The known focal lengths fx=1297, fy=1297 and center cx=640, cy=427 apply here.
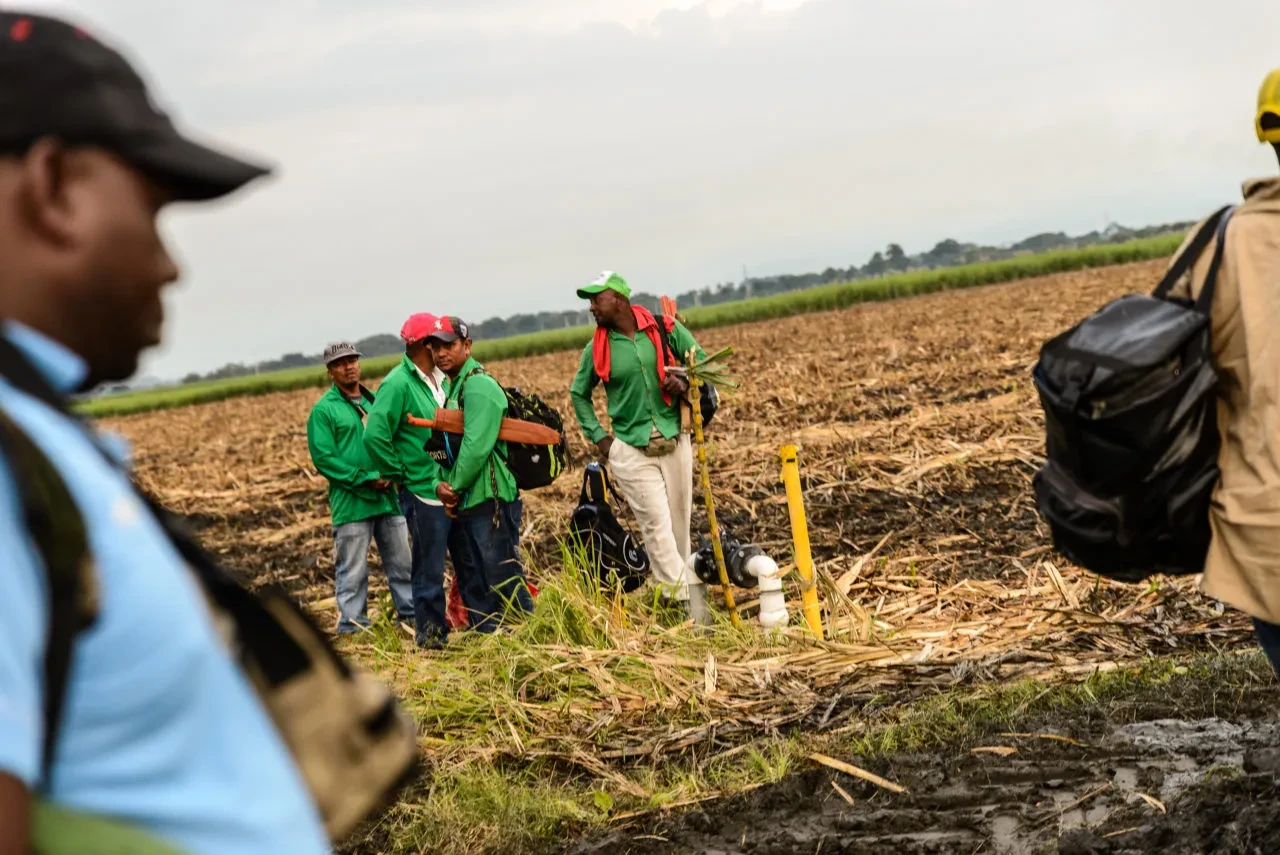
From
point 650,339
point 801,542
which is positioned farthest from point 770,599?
point 650,339

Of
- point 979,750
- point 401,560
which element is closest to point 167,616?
point 979,750

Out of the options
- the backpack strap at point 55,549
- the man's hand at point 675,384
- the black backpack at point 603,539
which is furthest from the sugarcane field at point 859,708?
the backpack strap at point 55,549

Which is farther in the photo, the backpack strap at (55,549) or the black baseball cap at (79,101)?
the black baseball cap at (79,101)

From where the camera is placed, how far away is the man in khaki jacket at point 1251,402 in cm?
296

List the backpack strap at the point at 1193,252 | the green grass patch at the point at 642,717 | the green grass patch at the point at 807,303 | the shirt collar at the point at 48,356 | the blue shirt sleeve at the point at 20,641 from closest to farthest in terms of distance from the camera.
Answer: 1. the blue shirt sleeve at the point at 20,641
2. the shirt collar at the point at 48,356
3. the backpack strap at the point at 1193,252
4. the green grass patch at the point at 642,717
5. the green grass patch at the point at 807,303

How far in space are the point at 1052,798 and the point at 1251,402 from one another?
7.26 feet

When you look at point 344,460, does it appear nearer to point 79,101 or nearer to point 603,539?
point 603,539

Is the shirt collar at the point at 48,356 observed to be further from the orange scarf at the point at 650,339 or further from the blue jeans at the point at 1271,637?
the orange scarf at the point at 650,339

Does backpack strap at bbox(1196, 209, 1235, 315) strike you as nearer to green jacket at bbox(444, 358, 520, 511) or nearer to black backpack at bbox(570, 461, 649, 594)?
black backpack at bbox(570, 461, 649, 594)

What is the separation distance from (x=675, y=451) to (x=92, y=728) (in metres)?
7.30

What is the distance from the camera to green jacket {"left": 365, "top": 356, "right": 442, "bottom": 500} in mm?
8266

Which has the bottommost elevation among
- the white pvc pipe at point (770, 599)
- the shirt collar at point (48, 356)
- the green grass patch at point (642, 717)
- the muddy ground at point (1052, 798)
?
the muddy ground at point (1052, 798)

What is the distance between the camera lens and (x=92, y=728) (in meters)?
1.06

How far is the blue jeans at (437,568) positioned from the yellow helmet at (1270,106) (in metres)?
5.84
